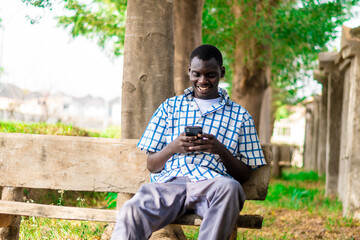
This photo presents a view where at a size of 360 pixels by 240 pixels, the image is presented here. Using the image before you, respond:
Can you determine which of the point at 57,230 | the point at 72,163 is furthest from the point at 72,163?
the point at 57,230

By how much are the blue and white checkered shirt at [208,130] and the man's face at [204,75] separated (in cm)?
12

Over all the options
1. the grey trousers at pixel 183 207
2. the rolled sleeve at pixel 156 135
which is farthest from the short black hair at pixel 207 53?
the grey trousers at pixel 183 207

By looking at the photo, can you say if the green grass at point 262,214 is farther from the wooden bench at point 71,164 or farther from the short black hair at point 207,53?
the short black hair at point 207,53

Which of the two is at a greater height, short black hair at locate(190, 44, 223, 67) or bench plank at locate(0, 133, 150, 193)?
short black hair at locate(190, 44, 223, 67)

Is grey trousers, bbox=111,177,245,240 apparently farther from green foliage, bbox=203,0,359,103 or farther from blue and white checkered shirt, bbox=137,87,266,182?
green foliage, bbox=203,0,359,103

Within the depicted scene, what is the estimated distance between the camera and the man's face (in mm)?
3225

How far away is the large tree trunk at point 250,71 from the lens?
33.1 ft

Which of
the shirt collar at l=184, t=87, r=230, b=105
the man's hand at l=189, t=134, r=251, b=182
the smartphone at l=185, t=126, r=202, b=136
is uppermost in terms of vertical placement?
the shirt collar at l=184, t=87, r=230, b=105

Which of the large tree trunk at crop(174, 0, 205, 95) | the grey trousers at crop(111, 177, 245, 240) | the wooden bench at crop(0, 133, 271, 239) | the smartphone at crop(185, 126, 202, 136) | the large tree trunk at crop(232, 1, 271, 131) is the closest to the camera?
the grey trousers at crop(111, 177, 245, 240)

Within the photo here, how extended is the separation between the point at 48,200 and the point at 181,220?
3393 mm

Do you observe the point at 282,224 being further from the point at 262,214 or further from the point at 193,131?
the point at 193,131

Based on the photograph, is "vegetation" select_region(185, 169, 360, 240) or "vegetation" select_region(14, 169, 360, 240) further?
"vegetation" select_region(185, 169, 360, 240)

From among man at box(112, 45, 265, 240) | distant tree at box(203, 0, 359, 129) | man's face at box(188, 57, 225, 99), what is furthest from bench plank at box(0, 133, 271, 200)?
distant tree at box(203, 0, 359, 129)

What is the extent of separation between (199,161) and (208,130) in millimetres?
236
